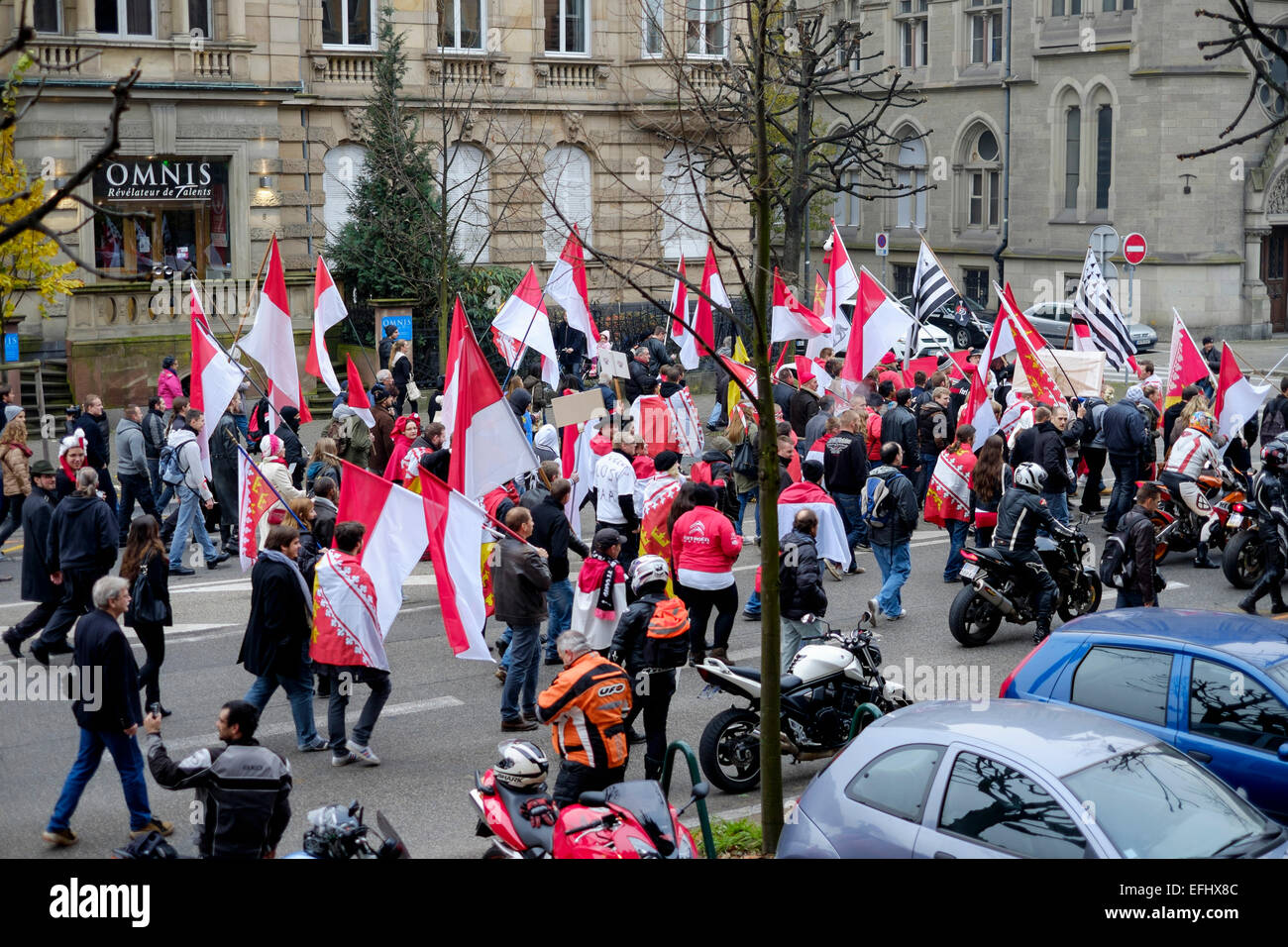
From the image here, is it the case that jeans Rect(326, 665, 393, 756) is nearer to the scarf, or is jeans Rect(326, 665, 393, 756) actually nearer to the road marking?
the scarf

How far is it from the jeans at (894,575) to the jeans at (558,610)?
3109 millimetres

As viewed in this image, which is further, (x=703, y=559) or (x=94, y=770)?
(x=703, y=559)

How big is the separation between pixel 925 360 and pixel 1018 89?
998 inches

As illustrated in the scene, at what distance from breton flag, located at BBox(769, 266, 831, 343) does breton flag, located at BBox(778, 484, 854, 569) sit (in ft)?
18.8

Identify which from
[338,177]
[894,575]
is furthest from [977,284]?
[894,575]

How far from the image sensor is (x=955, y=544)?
51.1 ft

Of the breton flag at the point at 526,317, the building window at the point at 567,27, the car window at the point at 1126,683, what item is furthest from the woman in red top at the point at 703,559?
the building window at the point at 567,27

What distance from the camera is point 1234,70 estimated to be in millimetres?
39375

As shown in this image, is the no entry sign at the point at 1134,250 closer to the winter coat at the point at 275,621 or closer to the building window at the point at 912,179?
the winter coat at the point at 275,621

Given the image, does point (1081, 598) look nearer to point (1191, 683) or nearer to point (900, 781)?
point (1191, 683)

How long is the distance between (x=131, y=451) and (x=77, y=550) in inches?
187

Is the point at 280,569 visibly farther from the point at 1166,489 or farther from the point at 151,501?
the point at 1166,489

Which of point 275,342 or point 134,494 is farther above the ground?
point 275,342
